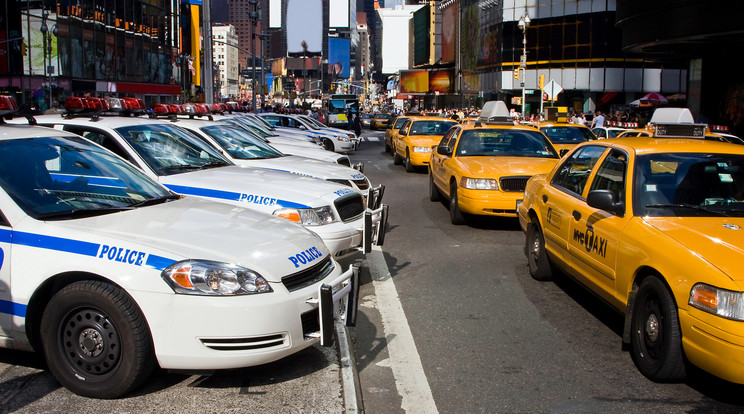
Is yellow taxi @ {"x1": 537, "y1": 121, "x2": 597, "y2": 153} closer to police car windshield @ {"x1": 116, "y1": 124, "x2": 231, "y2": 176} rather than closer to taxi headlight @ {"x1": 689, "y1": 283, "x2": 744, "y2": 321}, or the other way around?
police car windshield @ {"x1": 116, "y1": 124, "x2": 231, "y2": 176}

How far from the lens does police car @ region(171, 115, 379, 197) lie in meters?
9.83

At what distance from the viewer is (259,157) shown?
1043cm

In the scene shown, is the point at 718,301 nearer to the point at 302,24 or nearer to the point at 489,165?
the point at 489,165

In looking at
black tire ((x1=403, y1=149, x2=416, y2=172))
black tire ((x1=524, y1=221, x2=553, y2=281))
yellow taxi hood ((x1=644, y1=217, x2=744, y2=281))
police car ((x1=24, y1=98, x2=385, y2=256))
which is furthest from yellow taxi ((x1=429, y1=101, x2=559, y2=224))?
black tire ((x1=403, y1=149, x2=416, y2=172))

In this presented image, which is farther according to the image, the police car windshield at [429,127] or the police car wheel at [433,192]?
the police car windshield at [429,127]

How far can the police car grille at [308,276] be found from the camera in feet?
15.5

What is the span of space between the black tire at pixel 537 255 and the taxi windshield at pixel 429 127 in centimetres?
1447

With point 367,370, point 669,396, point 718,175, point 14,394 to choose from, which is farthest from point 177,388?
point 718,175

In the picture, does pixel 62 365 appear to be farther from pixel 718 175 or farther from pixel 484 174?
pixel 484 174

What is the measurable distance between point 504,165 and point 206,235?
7.42m

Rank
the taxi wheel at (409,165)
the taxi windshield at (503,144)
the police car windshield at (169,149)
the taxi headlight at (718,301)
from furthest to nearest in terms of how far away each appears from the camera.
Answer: the taxi wheel at (409,165)
the taxi windshield at (503,144)
the police car windshield at (169,149)
the taxi headlight at (718,301)

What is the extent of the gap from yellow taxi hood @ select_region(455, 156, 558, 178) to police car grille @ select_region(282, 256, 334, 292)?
20.5ft

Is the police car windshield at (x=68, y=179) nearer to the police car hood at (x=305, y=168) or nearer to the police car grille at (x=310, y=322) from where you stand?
the police car grille at (x=310, y=322)

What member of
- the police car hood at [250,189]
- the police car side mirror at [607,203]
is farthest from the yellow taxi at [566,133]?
the police car side mirror at [607,203]
